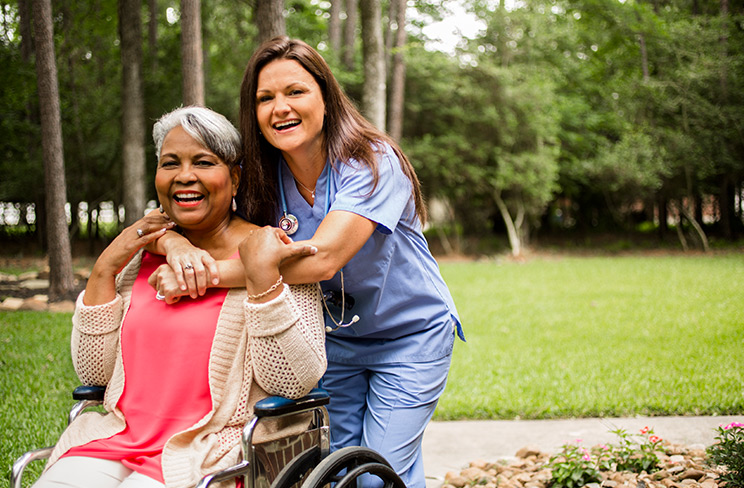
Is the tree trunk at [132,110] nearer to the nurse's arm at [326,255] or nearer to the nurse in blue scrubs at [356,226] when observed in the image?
the nurse in blue scrubs at [356,226]

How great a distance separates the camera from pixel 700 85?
16.3 m

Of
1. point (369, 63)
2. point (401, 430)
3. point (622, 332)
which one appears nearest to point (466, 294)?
point (622, 332)

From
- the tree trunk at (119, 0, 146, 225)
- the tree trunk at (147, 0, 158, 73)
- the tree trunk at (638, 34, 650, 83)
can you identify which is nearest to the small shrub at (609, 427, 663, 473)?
the tree trunk at (119, 0, 146, 225)

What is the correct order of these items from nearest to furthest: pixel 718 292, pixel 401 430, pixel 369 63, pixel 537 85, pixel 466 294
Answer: pixel 401 430, pixel 369 63, pixel 718 292, pixel 466 294, pixel 537 85

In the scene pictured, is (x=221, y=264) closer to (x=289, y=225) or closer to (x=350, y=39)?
(x=289, y=225)

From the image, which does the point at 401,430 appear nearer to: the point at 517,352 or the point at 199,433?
the point at 199,433

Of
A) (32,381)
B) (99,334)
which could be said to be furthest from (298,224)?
(32,381)

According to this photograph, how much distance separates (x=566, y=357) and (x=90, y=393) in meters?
5.25

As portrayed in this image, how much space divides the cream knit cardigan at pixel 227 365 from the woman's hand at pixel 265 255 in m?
0.06

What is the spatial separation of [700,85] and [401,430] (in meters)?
17.0

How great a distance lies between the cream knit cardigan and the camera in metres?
1.82

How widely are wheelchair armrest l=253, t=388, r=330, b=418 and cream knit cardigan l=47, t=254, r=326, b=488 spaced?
0.11 ft

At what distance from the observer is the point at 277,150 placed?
7.53ft

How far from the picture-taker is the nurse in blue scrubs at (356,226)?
2.08m
